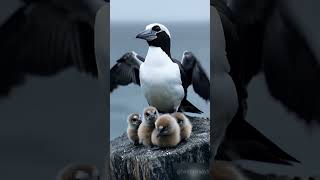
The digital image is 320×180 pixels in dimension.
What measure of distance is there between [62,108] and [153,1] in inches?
25.8

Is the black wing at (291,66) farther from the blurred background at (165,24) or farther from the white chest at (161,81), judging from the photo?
the white chest at (161,81)

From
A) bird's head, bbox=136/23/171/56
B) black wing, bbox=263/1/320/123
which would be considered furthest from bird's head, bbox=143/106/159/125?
black wing, bbox=263/1/320/123

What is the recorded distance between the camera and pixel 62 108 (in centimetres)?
311

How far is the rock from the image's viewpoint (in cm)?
303

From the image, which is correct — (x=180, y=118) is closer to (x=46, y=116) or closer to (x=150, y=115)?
(x=150, y=115)

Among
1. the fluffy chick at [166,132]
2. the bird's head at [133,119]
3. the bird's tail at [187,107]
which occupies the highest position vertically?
the bird's tail at [187,107]

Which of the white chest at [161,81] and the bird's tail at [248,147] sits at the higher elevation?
the white chest at [161,81]

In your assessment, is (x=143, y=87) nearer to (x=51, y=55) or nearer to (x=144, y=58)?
(x=144, y=58)

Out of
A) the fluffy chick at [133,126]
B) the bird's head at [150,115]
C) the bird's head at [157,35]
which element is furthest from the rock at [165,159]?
the bird's head at [157,35]

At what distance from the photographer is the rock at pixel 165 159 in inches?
119

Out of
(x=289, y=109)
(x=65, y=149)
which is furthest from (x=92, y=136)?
(x=289, y=109)

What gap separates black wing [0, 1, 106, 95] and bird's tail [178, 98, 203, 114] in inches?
16.9

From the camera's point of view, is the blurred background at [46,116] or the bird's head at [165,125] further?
the blurred background at [46,116]

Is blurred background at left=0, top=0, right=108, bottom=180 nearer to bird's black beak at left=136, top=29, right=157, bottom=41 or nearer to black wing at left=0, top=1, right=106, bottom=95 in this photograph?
black wing at left=0, top=1, right=106, bottom=95
